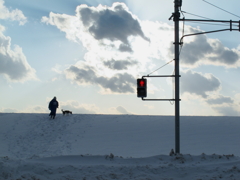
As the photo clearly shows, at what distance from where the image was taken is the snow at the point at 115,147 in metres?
10.8

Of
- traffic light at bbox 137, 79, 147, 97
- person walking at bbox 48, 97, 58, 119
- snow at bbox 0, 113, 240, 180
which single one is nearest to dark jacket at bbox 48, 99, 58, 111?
person walking at bbox 48, 97, 58, 119

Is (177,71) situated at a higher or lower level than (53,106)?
higher

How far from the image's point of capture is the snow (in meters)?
10.8

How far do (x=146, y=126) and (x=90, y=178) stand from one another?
1388cm

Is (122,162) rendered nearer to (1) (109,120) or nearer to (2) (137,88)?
(2) (137,88)

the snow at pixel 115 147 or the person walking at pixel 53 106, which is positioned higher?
the person walking at pixel 53 106

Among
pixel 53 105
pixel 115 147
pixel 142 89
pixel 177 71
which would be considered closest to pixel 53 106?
pixel 53 105

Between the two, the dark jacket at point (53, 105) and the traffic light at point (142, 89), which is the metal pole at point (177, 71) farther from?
the dark jacket at point (53, 105)

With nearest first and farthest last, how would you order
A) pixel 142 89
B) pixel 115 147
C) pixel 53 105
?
pixel 142 89 → pixel 115 147 → pixel 53 105

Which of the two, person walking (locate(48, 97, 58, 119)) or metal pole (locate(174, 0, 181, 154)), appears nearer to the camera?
metal pole (locate(174, 0, 181, 154))

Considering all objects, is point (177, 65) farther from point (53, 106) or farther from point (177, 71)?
point (53, 106)

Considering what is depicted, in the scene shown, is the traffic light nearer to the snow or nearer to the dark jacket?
the snow

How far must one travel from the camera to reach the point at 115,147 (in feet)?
61.6

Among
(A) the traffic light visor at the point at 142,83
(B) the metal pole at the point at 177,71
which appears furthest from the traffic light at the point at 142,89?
(B) the metal pole at the point at 177,71
